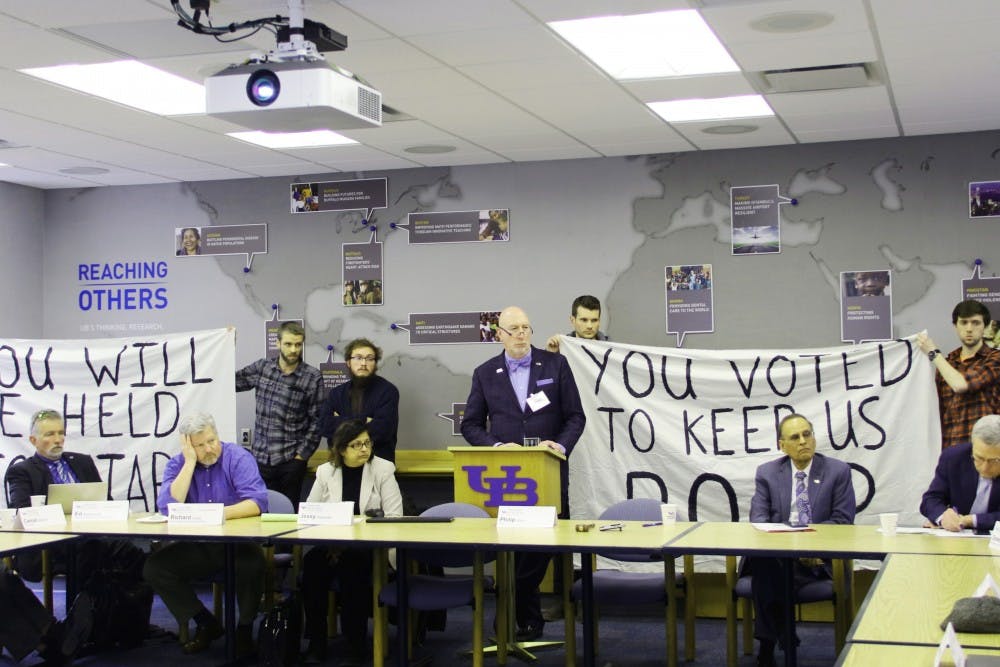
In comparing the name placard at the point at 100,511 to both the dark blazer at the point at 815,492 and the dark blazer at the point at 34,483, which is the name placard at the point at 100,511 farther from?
the dark blazer at the point at 815,492

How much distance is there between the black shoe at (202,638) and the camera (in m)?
6.33

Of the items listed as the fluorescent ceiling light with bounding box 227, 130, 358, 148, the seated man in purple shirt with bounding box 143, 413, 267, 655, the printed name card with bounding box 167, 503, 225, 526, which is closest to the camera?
the printed name card with bounding box 167, 503, 225, 526

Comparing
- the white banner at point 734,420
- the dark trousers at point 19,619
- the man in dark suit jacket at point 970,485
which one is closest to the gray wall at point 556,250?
the white banner at point 734,420

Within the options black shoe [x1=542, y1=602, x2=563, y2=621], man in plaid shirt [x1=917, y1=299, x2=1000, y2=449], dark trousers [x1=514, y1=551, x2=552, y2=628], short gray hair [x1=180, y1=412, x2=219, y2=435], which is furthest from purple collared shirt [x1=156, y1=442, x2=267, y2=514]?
man in plaid shirt [x1=917, y1=299, x2=1000, y2=449]

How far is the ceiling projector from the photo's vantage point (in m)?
4.74

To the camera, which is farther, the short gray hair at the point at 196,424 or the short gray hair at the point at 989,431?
the short gray hair at the point at 196,424

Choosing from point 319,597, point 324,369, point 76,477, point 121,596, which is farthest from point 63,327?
point 319,597

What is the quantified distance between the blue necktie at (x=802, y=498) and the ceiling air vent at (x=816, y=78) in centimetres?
201

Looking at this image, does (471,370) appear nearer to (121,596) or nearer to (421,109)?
(421,109)

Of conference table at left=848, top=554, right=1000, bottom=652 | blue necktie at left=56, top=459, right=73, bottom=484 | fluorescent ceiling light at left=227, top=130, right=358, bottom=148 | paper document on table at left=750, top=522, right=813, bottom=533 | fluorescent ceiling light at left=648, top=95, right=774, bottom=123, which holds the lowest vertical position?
paper document on table at left=750, top=522, right=813, bottom=533

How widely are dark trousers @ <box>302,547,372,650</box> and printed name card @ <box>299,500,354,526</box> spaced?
0.29 m

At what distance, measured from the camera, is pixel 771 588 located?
543 centimetres

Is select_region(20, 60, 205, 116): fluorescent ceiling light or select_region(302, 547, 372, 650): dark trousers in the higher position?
select_region(20, 60, 205, 116): fluorescent ceiling light

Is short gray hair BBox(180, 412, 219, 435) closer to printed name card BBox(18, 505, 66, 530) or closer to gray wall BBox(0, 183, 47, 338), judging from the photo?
printed name card BBox(18, 505, 66, 530)
